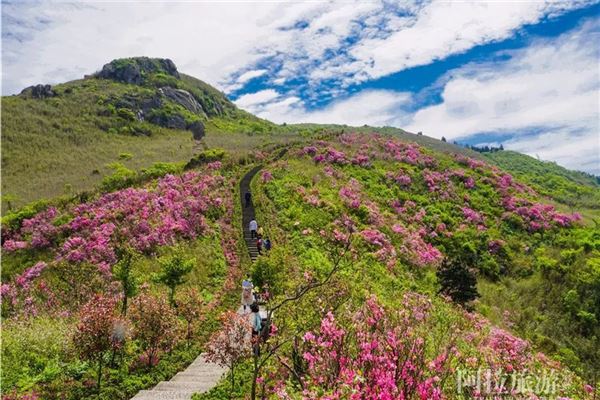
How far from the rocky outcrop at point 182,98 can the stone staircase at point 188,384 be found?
8759 cm

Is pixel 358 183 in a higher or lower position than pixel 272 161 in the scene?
lower

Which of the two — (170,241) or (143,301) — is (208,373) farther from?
(170,241)

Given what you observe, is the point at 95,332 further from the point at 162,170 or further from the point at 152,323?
the point at 162,170

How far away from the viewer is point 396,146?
4912cm

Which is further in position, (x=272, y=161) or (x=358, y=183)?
(x=272, y=161)

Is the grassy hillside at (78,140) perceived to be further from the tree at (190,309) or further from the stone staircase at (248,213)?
the tree at (190,309)

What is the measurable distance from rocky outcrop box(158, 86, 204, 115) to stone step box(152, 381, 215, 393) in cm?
8855

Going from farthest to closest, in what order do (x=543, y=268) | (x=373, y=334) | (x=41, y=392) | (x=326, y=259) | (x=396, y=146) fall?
(x=396, y=146), (x=543, y=268), (x=326, y=259), (x=41, y=392), (x=373, y=334)

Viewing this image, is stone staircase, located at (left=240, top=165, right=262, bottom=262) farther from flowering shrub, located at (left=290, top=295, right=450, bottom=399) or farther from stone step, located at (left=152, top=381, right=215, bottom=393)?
flowering shrub, located at (left=290, top=295, right=450, bottom=399)

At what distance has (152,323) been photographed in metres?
12.4

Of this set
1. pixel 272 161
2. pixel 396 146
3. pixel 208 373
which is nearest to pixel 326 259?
pixel 208 373

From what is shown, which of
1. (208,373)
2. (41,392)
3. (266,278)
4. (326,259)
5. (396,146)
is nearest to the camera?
(41,392)

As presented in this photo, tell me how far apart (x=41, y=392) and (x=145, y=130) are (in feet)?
207

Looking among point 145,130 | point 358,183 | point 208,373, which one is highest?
point 145,130
